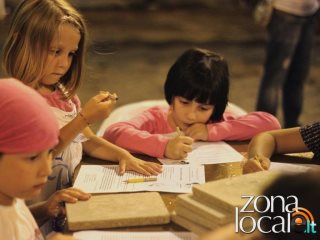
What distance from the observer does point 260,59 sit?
25.0 ft

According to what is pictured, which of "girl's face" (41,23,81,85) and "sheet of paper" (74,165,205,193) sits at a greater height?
"girl's face" (41,23,81,85)

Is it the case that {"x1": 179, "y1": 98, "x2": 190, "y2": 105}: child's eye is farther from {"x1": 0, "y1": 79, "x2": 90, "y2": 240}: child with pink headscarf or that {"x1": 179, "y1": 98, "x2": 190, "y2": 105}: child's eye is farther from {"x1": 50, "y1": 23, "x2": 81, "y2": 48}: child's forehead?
{"x1": 0, "y1": 79, "x2": 90, "y2": 240}: child with pink headscarf

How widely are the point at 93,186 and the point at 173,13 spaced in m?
8.80

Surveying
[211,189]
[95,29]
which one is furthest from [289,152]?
[95,29]

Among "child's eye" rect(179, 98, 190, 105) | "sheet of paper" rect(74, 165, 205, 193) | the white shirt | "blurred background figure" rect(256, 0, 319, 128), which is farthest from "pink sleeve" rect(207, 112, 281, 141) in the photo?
"blurred background figure" rect(256, 0, 319, 128)

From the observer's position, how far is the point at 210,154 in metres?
2.27

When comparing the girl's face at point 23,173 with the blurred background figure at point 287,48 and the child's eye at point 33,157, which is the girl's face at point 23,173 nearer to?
the child's eye at point 33,157

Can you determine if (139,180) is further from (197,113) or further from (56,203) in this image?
(197,113)

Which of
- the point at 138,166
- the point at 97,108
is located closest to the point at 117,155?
the point at 138,166

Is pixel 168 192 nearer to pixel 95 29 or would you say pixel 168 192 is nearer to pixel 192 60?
pixel 192 60

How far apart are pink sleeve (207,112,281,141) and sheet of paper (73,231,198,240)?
871 mm

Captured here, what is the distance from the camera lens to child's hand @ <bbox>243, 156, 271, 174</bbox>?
6.59 ft

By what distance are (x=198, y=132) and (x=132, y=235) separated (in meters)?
0.90

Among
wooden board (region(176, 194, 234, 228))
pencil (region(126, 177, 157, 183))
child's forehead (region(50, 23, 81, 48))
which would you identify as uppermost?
child's forehead (region(50, 23, 81, 48))
